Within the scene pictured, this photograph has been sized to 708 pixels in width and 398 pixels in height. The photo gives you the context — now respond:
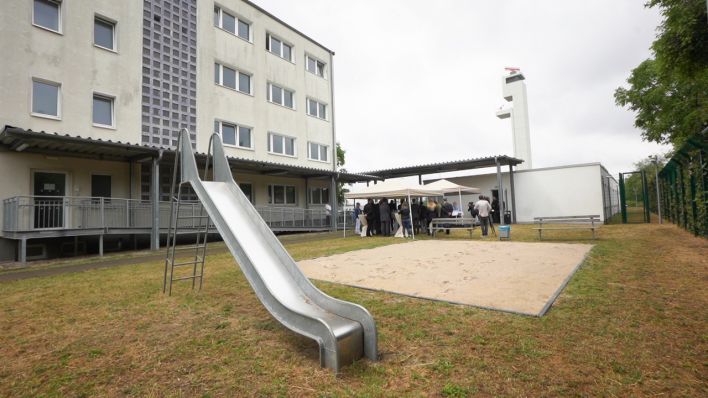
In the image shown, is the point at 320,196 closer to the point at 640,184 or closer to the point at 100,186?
the point at 100,186

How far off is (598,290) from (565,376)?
3.06 meters

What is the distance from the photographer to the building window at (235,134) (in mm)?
17750

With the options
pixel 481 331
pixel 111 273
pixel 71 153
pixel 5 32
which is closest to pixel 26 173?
pixel 71 153

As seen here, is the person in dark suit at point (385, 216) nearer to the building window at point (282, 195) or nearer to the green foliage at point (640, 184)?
the building window at point (282, 195)

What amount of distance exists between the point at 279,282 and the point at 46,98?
45.0 ft

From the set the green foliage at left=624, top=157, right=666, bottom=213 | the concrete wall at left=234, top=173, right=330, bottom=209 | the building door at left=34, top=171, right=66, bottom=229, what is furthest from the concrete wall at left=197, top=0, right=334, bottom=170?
the green foliage at left=624, top=157, right=666, bottom=213

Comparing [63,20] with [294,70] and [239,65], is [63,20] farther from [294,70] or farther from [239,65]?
[294,70]

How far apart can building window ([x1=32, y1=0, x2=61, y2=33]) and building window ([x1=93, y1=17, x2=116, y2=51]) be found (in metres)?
1.12

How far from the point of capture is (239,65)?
18.9 meters

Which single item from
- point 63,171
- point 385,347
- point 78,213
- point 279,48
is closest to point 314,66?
point 279,48

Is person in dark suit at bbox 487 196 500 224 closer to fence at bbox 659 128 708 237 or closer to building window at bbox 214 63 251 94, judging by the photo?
fence at bbox 659 128 708 237

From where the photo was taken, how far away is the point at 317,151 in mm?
23500

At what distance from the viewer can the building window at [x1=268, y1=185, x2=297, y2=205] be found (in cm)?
1981

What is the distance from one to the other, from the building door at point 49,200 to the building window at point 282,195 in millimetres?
9283
